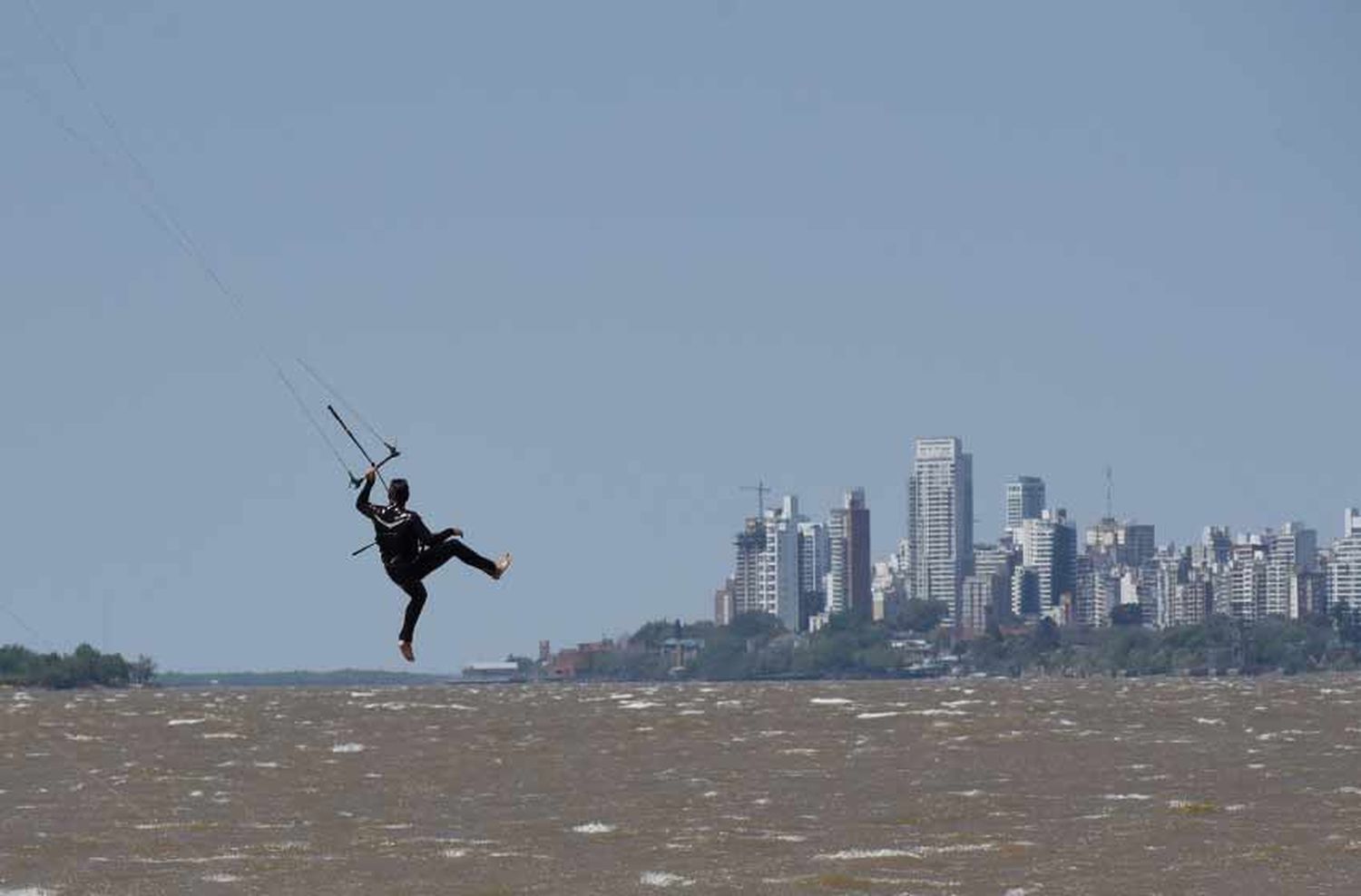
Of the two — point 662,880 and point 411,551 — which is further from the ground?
point 411,551

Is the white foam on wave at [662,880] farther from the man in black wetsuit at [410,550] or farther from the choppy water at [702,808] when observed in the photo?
the man in black wetsuit at [410,550]

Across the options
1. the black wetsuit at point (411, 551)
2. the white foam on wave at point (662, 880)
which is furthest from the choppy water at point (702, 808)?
the black wetsuit at point (411, 551)

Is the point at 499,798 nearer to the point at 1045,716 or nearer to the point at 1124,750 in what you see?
the point at 1124,750

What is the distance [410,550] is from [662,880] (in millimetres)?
6408

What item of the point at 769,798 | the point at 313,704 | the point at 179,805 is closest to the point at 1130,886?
the point at 769,798

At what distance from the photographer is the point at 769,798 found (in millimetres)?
34812

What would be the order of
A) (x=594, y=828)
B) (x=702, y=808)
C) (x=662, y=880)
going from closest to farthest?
1. (x=662, y=880)
2. (x=594, y=828)
3. (x=702, y=808)

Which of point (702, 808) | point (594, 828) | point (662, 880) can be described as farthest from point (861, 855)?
point (702, 808)

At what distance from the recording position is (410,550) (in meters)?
31.2

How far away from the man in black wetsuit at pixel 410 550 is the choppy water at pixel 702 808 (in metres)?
2.34

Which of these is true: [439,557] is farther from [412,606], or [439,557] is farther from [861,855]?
[861,855]

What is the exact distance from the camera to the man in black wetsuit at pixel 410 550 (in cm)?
3097

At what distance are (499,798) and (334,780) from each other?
193 inches

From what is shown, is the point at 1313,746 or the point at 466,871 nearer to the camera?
the point at 466,871
